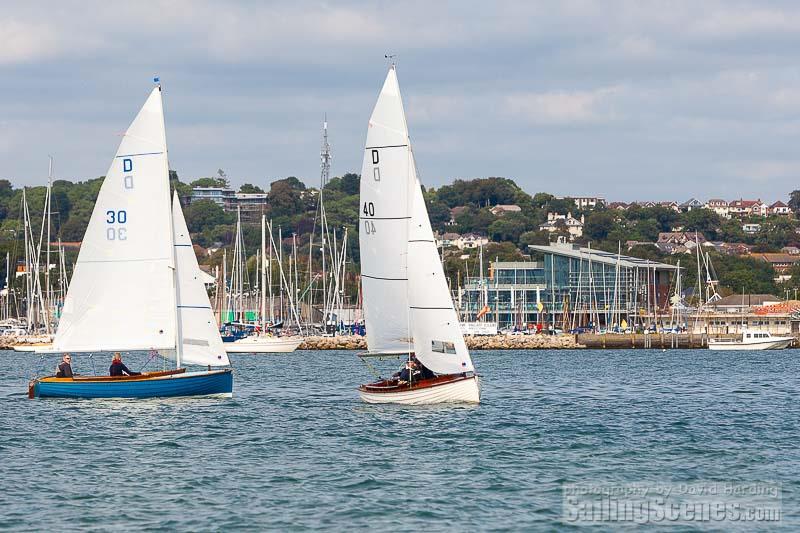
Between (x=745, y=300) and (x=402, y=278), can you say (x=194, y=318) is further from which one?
(x=745, y=300)

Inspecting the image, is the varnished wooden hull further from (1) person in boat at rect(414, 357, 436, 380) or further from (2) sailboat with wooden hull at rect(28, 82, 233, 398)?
(2) sailboat with wooden hull at rect(28, 82, 233, 398)

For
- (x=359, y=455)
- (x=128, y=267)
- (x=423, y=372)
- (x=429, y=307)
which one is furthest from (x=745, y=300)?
(x=359, y=455)

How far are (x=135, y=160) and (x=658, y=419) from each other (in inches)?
738

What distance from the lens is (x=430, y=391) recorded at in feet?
131

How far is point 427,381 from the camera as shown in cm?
4028

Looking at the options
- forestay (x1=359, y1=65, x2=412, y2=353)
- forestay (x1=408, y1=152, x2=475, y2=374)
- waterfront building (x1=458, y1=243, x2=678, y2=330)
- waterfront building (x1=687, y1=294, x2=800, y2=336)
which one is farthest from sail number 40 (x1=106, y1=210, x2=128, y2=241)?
waterfront building (x1=458, y1=243, x2=678, y2=330)

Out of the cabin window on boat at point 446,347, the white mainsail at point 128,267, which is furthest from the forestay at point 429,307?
the white mainsail at point 128,267

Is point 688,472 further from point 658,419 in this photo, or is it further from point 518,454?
point 658,419

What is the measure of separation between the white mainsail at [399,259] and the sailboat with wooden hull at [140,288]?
5.68 metres

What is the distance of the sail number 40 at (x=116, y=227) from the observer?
4212 centimetres

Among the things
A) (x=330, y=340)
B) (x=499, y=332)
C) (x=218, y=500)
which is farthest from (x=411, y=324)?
(x=499, y=332)

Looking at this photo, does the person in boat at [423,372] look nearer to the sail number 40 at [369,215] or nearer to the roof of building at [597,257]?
the sail number 40 at [369,215]

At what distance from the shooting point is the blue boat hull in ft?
136

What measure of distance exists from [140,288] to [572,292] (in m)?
104
